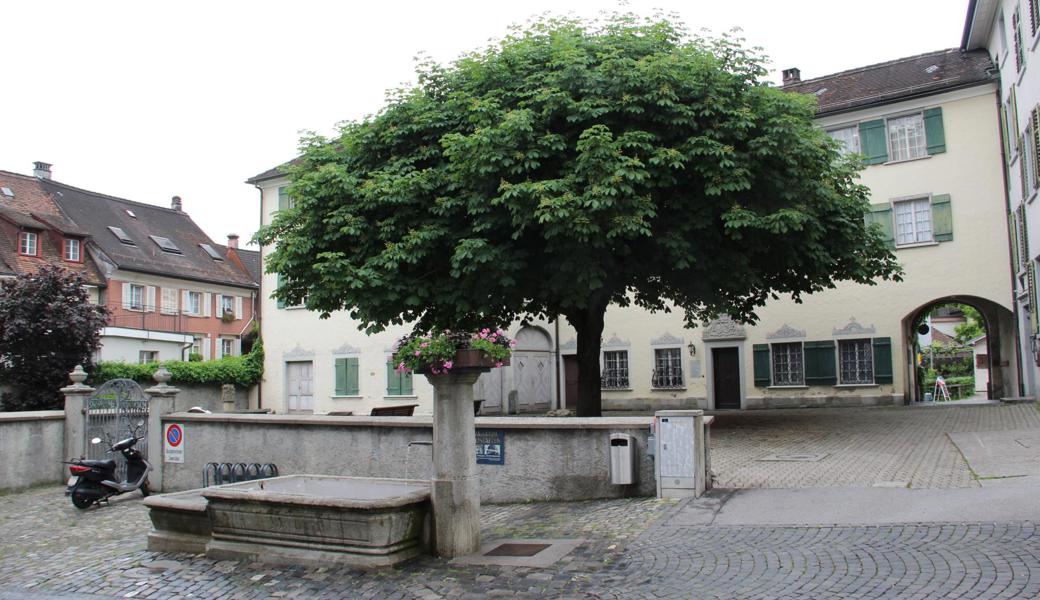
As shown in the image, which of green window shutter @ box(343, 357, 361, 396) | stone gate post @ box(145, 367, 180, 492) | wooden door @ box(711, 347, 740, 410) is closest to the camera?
stone gate post @ box(145, 367, 180, 492)

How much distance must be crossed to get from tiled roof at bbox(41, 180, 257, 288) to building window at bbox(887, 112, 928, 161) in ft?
110

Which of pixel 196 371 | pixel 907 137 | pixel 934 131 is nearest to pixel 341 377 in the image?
pixel 196 371

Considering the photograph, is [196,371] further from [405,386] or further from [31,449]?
[31,449]

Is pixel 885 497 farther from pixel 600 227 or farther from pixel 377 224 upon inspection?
pixel 377 224

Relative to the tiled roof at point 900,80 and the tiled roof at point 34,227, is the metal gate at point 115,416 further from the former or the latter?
the tiled roof at point 34,227

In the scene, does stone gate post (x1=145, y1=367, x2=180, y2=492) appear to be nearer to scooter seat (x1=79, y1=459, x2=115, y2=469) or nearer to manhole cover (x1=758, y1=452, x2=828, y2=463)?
scooter seat (x1=79, y1=459, x2=115, y2=469)

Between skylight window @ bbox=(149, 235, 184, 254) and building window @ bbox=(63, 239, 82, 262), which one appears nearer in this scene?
building window @ bbox=(63, 239, 82, 262)

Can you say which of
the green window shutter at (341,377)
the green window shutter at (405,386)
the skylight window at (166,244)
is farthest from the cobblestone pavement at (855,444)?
the skylight window at (166,244)

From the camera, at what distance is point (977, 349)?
5628 centimetres

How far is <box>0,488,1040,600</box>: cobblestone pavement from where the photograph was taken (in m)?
6.50

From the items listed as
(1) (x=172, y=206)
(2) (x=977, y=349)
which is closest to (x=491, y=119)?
(1) (x=172, y=206)

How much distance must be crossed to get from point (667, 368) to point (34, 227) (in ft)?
94.9

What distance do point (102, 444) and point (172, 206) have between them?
40.6 meters

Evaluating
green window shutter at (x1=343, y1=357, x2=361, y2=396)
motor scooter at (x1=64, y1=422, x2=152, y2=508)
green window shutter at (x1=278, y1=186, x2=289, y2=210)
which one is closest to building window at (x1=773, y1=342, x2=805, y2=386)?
green window shutter at (x1=343, y1=357, x2=361, y2=396)
